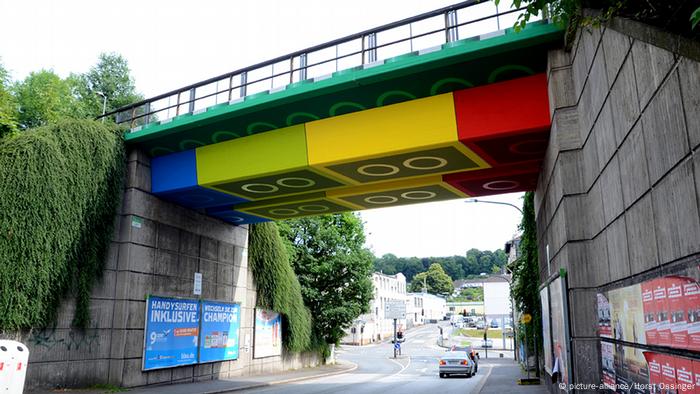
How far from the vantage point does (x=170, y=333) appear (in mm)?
18031

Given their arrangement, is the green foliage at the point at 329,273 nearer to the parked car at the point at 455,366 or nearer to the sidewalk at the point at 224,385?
the sidewalk at the point at 224,385

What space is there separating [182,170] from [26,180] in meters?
4.40

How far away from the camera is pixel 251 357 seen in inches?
922

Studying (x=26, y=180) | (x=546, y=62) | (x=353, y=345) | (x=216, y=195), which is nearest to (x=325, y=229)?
(x=216, y=195)

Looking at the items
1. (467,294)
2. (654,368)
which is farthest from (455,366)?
(467,294)

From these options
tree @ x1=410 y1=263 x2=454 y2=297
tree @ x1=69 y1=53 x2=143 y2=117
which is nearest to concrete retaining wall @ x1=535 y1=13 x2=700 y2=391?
tree @ x1=69 y1=53 x2=143 y2=117

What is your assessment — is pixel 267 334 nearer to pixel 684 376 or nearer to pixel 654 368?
pixel 654 368

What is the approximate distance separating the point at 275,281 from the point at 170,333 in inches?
300

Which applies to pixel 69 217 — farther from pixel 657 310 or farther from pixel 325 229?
pixel 325 229

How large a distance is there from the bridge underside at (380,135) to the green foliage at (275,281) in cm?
579

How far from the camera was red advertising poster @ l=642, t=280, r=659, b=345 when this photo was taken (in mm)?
5840

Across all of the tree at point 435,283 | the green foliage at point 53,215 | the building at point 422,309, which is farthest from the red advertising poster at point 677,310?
the tree at point 435,283

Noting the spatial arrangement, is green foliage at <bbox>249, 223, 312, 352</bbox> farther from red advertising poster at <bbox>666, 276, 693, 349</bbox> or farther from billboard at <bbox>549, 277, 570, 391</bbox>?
red advertising poster at <bbox>666, 276, 693, 349</bbox>

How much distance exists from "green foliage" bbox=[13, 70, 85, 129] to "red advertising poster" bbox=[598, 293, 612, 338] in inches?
1445
